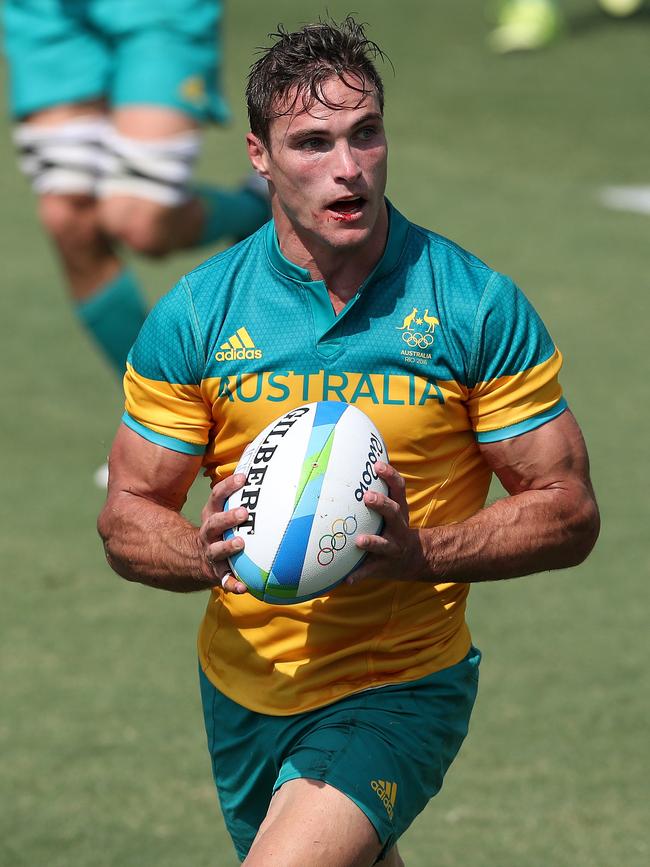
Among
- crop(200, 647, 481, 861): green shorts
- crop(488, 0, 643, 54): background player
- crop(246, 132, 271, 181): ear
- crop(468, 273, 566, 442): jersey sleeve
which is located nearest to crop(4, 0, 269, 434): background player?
crop(246, 132, 271, 181): ear

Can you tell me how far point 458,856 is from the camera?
16.2 feet

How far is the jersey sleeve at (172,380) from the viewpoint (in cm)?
372

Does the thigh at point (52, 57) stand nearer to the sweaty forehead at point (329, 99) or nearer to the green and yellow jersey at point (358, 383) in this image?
the green and yellow jersey at point (358, 383)

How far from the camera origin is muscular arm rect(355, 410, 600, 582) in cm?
350

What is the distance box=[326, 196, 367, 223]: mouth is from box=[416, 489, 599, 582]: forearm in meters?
0.70

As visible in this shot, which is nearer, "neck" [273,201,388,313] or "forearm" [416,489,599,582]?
"forearm" [416,489,599,582]

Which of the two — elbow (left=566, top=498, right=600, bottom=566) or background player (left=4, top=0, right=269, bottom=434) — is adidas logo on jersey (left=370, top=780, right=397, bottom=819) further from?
background player (left=4, top=0, right=269, bottom=434)

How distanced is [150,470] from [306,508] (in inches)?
21.2

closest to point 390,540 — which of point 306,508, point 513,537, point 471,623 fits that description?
point 306,508

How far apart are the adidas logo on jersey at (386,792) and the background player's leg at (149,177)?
465 cm

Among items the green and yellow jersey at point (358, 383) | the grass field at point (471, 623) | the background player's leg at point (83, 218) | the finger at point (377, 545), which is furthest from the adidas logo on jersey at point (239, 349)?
the background player's leg at point (83, 218)

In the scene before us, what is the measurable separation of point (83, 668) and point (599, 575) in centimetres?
216

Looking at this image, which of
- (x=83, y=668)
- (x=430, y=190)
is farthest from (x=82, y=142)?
(x=430, y=190)

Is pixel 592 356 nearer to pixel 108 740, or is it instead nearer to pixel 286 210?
pixel 108 740
